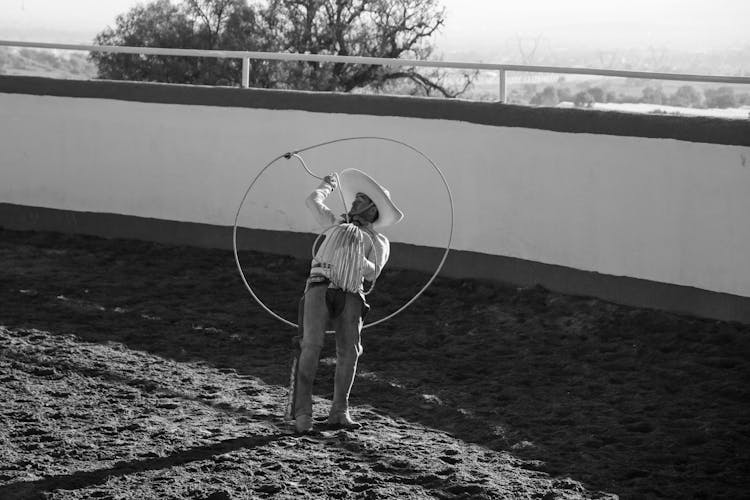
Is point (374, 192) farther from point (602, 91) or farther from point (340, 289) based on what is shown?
point (602, 91)

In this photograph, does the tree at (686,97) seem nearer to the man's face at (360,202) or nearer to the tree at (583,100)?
the tree at (583,100)

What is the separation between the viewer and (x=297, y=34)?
16.2 m

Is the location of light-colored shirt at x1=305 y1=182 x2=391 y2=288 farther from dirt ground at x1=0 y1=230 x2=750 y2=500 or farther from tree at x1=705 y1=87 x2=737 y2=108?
tree at x1=705 y1=87 x2=737 y2=108

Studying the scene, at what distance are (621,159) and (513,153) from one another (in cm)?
97

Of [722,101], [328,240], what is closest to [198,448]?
[328,240]

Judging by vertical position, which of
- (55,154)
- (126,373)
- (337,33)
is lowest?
(126,373)

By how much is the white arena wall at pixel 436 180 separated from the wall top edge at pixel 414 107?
17 millimetres

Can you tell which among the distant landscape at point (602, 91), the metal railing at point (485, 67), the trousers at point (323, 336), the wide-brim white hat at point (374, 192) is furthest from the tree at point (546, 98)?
the trousers at point (323, 336)

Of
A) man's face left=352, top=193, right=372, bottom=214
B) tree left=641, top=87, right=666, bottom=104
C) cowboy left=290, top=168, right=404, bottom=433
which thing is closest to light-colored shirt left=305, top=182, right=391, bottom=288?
cowboy left=290, top=168, right=404, bottom=433

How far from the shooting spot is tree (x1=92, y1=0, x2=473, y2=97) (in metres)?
15.4

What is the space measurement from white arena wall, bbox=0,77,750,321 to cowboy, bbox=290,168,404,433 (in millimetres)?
3131

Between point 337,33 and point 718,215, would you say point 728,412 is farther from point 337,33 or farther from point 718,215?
point 337,33

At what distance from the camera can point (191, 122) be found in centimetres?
1130

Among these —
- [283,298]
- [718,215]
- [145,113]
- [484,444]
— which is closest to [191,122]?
[145,113]
